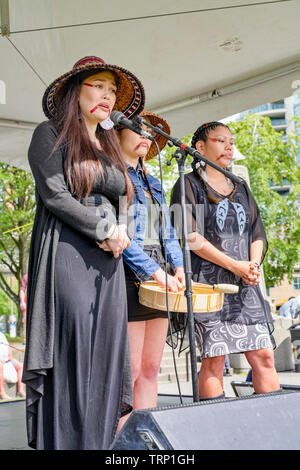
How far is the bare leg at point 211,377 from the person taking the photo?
280 centimetres

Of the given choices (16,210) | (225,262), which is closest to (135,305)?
(225,262)

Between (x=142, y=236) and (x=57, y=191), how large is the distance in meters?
0.78

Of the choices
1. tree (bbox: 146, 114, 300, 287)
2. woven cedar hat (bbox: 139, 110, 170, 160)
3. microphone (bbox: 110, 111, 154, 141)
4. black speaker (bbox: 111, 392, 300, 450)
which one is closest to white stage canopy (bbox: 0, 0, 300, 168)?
woven cedar hat (bbox: 139, 110, 170, 160)

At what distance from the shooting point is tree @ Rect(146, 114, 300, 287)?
2017 cm

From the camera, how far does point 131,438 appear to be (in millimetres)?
1522

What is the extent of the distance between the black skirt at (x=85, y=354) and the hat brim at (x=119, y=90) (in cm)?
71

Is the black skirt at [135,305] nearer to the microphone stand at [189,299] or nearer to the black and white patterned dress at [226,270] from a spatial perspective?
the black and white patterned dress at [226,270]

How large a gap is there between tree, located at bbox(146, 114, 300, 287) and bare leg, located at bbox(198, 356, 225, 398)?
17155mm

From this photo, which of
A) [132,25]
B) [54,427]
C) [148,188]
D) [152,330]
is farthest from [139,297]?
[132,25]

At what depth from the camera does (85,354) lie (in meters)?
1.98

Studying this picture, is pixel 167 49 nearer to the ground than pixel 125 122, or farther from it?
farther from it

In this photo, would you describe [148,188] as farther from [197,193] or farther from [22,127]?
[22,127]

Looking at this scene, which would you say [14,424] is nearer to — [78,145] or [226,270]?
[226,270]
